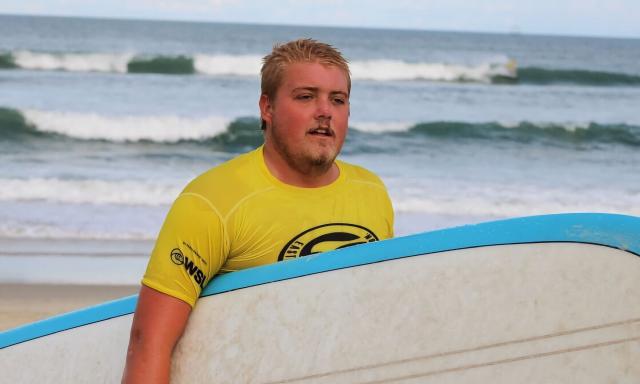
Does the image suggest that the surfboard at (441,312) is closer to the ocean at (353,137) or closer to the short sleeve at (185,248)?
the short sleeve at (185,248)

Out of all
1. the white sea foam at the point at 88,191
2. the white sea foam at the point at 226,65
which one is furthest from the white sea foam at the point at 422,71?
the white sea foam at the point at 88,191

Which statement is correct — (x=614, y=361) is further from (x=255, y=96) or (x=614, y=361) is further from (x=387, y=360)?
(x=255, y=96)

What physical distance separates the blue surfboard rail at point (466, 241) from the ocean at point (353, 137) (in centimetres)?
455

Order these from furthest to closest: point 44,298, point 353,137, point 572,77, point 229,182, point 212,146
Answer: point 572,77
point 353,137
point 212,146
point 44,298
point 229,182

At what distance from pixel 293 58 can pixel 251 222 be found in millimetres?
365

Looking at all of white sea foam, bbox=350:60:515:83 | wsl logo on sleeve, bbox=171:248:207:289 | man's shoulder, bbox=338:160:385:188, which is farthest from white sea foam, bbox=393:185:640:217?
white sea foam, bbox=350:60:515:83

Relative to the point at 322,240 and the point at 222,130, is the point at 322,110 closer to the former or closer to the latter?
the point at 322,240

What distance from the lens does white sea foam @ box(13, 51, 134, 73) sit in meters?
24.2

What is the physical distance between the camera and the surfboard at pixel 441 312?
1844mm

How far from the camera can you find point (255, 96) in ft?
62.2

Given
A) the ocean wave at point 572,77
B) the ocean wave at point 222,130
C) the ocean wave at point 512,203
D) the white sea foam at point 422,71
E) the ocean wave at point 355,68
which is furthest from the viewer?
the ocean wave at point 572,77

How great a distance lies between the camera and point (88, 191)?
26.9 ft

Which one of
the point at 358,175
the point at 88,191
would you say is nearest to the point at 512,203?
the point at 88,191

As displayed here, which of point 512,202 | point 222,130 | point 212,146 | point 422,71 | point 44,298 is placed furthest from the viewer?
point 422,71
